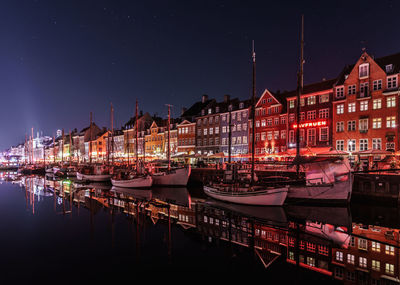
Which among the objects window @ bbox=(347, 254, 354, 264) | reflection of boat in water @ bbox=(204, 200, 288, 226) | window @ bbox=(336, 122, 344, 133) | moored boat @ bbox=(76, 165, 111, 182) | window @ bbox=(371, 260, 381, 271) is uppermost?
window @ bbox=(336, 122, 344, 133)

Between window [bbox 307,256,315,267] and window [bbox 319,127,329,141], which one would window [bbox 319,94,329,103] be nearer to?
window [bbox 319,127,329,141]

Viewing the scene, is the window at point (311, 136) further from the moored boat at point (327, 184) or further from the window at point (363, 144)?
the moored boat at point (327, 184)

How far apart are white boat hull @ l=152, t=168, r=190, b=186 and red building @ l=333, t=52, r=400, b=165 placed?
22622mm

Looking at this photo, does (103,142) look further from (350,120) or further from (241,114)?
(350,120)

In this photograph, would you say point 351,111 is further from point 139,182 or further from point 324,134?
point 139,182

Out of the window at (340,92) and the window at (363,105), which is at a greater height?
the window at (340,92)

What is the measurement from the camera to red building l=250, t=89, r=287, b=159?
151 ft

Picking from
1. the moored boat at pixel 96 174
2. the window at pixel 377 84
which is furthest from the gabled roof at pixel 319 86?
the moored boat at pixel 96 174

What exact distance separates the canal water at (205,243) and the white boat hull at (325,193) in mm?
1101

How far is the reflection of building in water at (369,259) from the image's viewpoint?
376 inches

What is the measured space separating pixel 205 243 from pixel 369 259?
7.46m

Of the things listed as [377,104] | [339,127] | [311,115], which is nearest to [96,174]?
[311,115]

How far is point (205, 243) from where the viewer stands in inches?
539

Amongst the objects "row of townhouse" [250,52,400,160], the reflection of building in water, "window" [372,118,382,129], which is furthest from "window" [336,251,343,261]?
"window" [372,118,382,129]
